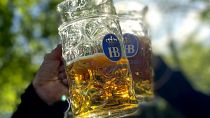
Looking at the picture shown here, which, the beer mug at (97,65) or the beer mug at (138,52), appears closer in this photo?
the beer mug at (97,65)

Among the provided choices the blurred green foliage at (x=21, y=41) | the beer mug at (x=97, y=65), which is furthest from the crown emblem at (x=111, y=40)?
the blurred green foliage at (x=21, y=41)

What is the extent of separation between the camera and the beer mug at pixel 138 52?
1504 millimetres

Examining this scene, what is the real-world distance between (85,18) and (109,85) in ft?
0.62

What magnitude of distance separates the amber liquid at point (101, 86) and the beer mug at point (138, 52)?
16 centimetres

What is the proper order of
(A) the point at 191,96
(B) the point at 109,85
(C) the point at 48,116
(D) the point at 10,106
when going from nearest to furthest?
1. (B) the point at 109,85
2. (C) the point at 48,116
3. (A) the point at 191,96
4. (D) the point at 10,106

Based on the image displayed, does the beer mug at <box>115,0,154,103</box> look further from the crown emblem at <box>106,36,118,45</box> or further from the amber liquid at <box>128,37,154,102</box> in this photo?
the crown emblem at <box>106,36,118,45</box>

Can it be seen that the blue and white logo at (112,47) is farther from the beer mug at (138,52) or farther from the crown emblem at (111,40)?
the beer mug at (138,52)

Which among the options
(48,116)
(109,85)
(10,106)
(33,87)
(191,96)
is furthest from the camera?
(10,106)

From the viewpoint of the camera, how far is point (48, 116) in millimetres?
2070

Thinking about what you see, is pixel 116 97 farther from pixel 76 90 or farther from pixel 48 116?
pixel 48 116

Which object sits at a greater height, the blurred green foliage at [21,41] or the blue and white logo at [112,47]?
the blue and white logo at [112,47]

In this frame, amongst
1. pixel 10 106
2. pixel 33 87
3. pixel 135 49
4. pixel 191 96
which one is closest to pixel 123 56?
pixel 135 49

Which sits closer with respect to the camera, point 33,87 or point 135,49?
point 135,49

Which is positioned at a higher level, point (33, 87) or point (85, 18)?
point (85, 18)
